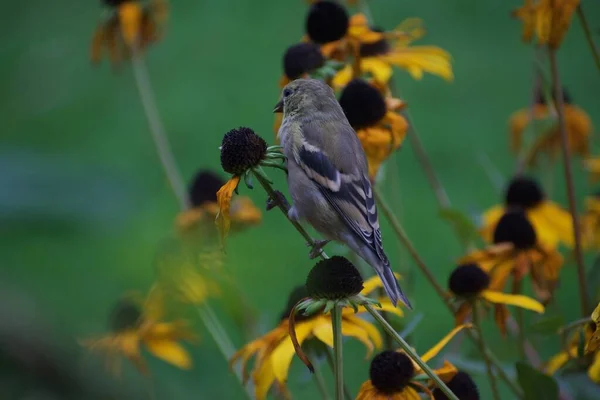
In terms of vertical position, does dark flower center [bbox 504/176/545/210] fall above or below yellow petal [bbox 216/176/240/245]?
below

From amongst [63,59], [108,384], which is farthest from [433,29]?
[108,384]

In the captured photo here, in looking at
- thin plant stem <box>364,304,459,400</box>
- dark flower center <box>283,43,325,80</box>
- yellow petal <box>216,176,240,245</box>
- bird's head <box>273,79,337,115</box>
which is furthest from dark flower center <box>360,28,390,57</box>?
thin plant stem <box>364,304,459,400</box>

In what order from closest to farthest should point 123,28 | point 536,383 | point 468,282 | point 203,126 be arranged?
point 536,383, point 468,282, point 123,28, point 203,126

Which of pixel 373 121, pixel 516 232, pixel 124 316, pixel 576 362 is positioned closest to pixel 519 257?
pixel 516 232

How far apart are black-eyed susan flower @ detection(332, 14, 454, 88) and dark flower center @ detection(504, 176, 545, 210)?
33 centimetres

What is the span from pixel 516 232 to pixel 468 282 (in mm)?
322

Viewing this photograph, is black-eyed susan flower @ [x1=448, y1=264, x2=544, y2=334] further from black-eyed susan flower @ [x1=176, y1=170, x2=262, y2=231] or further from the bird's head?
black-eyed susan flower @ [x1=176, y1=170, x2=262, y2=231]

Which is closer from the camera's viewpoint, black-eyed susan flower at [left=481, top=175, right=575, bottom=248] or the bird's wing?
the bird's wing

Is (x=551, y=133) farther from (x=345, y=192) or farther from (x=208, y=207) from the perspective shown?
(x=345, y=192)

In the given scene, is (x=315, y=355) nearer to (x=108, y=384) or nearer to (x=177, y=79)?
(x=108, y=384)

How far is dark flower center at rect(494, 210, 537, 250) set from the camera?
75.4 inches

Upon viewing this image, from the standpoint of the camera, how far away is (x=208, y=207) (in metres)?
2.25

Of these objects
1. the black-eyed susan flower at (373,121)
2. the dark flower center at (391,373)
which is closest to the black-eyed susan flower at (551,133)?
the black-eyed susan flower at (373,121)

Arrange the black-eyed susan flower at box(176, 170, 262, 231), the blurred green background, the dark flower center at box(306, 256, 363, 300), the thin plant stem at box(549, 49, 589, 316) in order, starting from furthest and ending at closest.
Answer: the blurred green background → the black-eyed susan flower at box(176, 170, 262, 231) → the thin plant stem at box(549, 49, 589, 316) → the dark flower center at box(306, 256, 363, 300)
